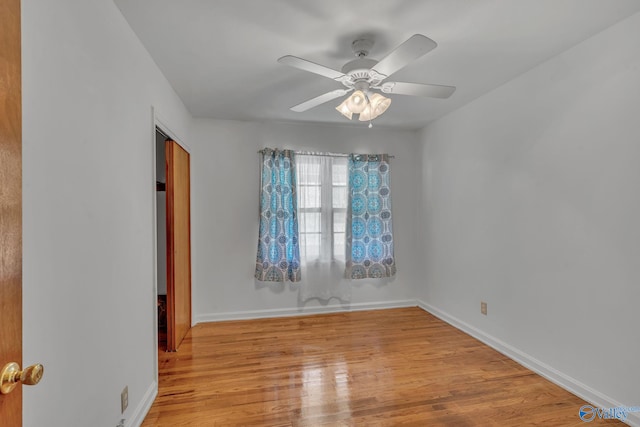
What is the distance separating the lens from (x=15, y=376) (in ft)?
2.32

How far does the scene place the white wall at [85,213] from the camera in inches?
40.6

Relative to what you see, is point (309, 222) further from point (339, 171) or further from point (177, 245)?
point (177, 245)

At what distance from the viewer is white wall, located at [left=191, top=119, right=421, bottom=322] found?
3592mm

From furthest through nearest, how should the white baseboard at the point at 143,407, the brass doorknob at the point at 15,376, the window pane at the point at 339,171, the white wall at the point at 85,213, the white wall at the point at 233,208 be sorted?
the window pane at the point at 339,171 → the white wall at the point at 233,208 → the white baseboard at the point at 143,407 → the white wall at the point at 85,213 → the brass doorknob at the point at 15,376

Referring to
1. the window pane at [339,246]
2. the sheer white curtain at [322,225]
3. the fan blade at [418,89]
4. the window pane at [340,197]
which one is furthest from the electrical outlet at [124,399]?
the window pane at [340,197]

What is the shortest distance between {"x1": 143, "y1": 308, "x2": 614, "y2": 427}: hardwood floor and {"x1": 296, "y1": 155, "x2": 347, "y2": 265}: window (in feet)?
3.14

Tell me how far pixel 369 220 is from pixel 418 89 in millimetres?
2126

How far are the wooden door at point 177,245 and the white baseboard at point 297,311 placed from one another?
14.8 inches

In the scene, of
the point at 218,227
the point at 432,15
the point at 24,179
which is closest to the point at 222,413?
the point at 24,179

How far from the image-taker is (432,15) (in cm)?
174

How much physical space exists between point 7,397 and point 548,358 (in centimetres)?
306

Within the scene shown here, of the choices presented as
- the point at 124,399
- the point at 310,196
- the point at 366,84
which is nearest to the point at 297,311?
the point at 310,196

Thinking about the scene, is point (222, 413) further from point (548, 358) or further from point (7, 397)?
point (548, 358)

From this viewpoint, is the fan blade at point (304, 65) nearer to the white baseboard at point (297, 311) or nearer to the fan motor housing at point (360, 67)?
the fan motor housing at point (360, 67)
